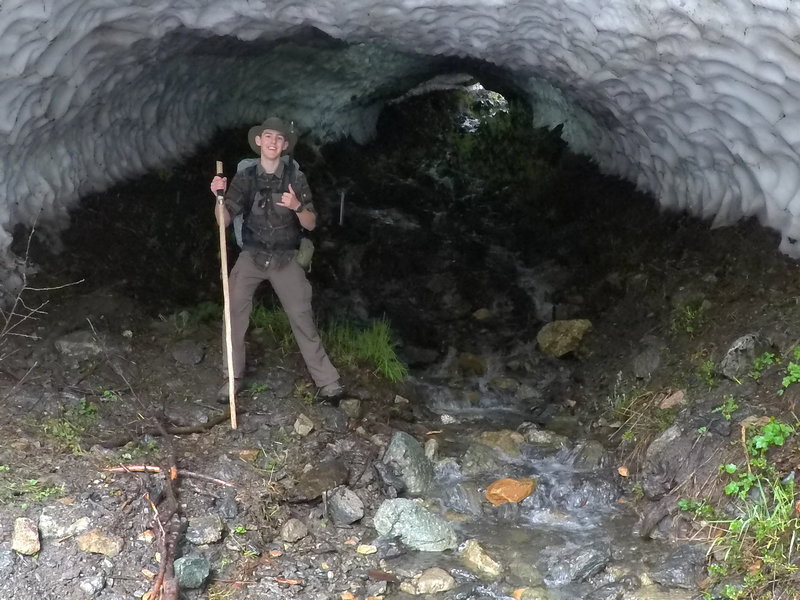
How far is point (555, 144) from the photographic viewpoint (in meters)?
12.8

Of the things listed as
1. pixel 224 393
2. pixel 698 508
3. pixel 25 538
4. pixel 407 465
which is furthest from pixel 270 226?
pixel 698 508

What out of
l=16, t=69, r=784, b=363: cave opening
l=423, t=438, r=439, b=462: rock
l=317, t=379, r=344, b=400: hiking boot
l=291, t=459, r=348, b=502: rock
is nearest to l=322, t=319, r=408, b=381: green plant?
l=317, t=379, r=344, b=400: hiking boot

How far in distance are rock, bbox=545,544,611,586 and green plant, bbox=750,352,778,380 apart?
1.71m

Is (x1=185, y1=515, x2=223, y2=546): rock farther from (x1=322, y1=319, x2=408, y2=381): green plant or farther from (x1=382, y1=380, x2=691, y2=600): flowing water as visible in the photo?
(x1=322, y1=319, x2=408, y2=381): green plant

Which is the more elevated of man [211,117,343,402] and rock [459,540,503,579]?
man [211,117,343,402]

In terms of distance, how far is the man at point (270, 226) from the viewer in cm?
498

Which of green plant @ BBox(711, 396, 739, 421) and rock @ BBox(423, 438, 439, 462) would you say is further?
rock @ BBox(423, 438, 439, 462)

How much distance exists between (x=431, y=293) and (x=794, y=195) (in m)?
4.89

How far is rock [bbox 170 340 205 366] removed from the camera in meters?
6.02

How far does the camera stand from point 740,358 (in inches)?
197

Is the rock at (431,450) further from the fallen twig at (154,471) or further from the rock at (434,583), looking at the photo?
the fallen twig at (154,471)

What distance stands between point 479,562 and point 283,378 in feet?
8.31

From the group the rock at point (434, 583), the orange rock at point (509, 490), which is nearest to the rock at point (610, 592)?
the rock at point (434, 583)

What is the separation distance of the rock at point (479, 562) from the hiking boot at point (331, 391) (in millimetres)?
1893
